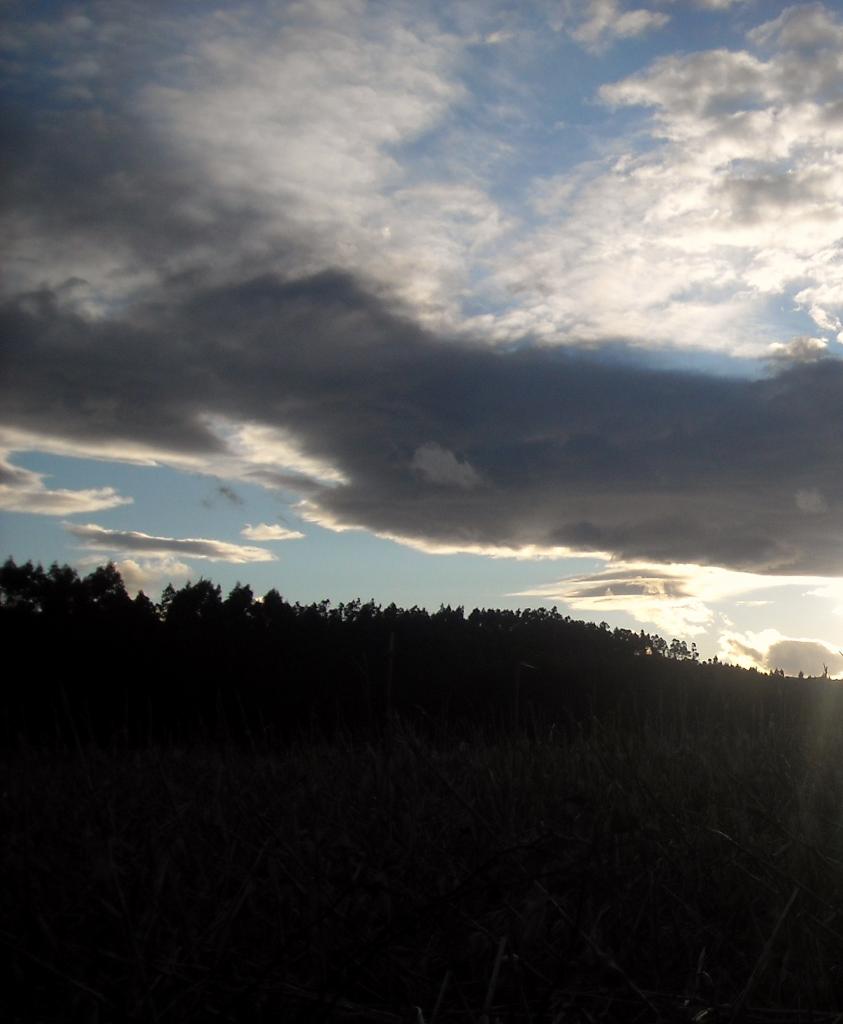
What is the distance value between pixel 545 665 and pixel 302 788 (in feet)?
62.0

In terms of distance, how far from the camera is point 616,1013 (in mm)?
2318

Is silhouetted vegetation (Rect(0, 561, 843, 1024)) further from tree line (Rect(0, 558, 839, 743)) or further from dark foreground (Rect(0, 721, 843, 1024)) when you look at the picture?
tree line (Rect(0, 558, 839, 743))

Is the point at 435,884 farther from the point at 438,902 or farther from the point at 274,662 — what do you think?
the point at 274,662

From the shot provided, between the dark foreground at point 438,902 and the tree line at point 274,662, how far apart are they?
12.6m

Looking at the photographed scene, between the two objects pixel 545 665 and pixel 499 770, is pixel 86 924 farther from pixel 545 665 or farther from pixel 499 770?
pixel 545 665

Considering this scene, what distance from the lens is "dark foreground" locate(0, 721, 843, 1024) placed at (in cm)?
227

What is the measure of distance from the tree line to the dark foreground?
1255 cm

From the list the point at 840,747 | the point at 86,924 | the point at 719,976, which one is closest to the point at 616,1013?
the point at 719,976

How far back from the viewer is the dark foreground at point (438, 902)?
227cm

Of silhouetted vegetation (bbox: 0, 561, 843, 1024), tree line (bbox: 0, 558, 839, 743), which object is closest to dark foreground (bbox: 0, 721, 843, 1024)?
silhouetted vegetation (bbox: 0, 561, 843, 1024)

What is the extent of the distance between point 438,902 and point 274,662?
71.0 ft

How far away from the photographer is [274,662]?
23094 millimetres

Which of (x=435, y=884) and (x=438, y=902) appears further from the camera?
(x=435, y=884)

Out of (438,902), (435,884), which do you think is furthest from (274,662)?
(438,902)
